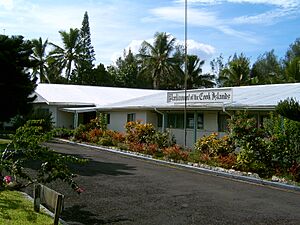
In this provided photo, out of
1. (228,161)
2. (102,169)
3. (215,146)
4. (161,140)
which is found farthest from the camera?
(161,140)

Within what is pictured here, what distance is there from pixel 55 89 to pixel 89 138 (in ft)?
43.2

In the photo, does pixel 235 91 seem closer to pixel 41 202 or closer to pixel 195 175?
pixel 195 175

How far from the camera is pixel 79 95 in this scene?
3791 centimetres

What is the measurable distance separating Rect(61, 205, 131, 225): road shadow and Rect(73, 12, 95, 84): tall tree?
150ft

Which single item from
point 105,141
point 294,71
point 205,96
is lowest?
point 105,141

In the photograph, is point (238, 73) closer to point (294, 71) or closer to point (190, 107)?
point (294, 71)

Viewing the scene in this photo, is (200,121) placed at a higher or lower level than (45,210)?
higher

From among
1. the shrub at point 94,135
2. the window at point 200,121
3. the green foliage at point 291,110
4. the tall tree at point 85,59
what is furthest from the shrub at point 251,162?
the tall tree at point 85,59

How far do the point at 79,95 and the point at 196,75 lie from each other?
1625 centimetres

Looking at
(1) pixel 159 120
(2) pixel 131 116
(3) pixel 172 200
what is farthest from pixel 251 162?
(2) pixel 131 116

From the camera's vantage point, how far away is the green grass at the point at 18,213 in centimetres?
703

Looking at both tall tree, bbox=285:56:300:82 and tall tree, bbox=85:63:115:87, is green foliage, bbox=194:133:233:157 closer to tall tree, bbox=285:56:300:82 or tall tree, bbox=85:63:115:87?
tall tree, bbox=285:56:300:82

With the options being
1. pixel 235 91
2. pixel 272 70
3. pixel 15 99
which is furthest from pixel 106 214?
pixel 272 70

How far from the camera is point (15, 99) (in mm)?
19688
